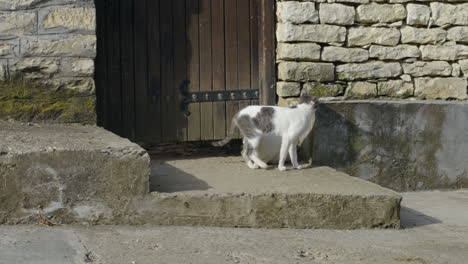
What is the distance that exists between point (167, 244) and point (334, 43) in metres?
3.09

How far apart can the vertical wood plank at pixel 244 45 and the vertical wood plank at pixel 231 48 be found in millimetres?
37

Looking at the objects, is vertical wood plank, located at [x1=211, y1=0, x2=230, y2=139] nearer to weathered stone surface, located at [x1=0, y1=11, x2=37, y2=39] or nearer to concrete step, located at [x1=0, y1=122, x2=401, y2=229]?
concrete step, located at [x1=0, y1=122, x2=401, y2=229]

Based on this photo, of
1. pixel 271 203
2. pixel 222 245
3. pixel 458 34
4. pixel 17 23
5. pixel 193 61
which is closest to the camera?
pixel 222 245

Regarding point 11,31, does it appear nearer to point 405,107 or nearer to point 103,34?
point 103,34

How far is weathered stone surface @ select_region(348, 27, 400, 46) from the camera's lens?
690 cm

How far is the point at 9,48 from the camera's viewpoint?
19.4 feet

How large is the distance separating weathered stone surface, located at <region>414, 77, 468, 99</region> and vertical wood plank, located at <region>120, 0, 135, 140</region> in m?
2.61

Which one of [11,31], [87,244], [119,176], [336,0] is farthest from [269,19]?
[87,244]

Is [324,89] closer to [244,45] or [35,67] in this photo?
[244,45]

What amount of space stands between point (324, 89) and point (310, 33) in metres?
0.52

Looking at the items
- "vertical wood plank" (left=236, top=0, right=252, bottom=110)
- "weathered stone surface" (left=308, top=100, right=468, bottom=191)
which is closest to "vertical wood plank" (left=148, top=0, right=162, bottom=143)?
"vertical wood plank" (left=236, top=0, right=252, bottom=110)

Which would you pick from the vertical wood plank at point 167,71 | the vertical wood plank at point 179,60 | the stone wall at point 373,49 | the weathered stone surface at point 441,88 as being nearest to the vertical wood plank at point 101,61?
the vertical wood plank at point 167,71

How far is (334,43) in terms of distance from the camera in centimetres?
686

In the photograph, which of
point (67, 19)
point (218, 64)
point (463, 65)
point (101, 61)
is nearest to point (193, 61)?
point (218, 64)
